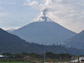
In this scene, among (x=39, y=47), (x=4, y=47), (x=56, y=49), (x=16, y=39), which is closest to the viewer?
(x=4, y=47)

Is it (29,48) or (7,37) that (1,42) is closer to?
(7,37)

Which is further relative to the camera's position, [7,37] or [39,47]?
[39,47]

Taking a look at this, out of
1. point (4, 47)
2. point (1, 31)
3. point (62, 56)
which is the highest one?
point (1, 31)

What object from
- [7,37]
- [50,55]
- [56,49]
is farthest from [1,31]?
[50,55]

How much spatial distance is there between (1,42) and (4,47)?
6521mm

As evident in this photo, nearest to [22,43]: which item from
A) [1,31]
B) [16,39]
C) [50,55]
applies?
[16,39]

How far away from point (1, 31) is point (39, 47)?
2906 centimetres

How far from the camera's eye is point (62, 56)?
314ft

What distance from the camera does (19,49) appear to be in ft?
497

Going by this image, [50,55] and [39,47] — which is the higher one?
[39,47]

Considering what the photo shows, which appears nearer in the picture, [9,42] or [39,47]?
[9,42]

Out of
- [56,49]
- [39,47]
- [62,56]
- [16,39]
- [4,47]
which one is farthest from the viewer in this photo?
[56,49]

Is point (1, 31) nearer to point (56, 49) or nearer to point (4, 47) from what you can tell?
point (4, 47)

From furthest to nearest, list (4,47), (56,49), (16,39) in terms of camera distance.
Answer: (56,49)
(16,39)
(4,47)
